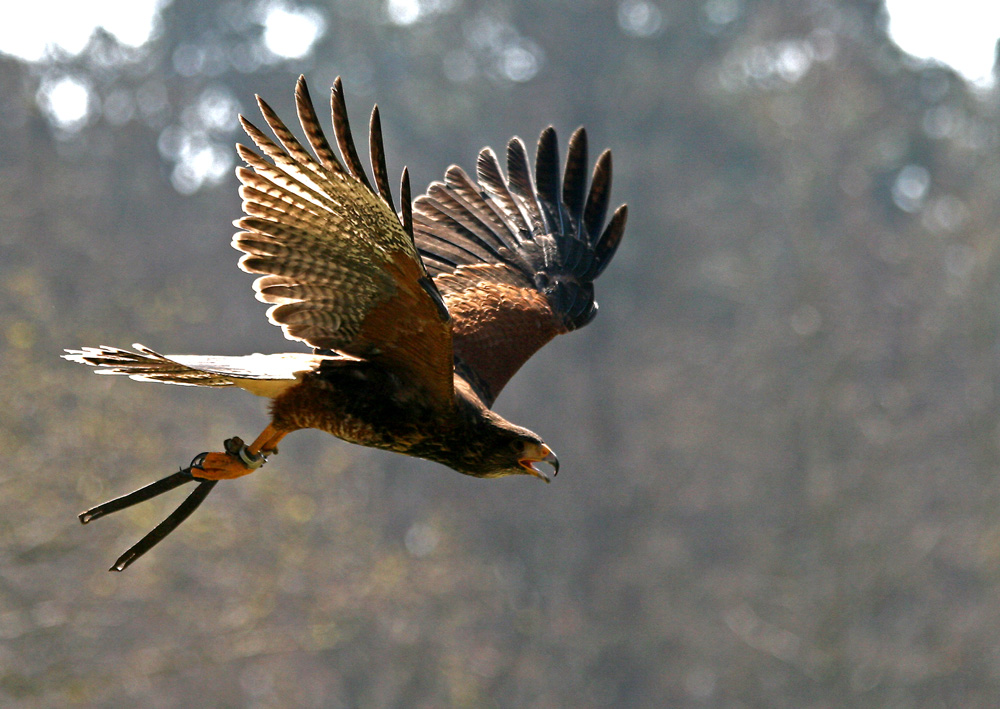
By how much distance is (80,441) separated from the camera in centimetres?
1346

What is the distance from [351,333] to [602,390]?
23.8 m

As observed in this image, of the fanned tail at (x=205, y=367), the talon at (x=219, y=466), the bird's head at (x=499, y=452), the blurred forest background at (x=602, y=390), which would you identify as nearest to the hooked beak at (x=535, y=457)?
the bird's head at (x=499, y=452)

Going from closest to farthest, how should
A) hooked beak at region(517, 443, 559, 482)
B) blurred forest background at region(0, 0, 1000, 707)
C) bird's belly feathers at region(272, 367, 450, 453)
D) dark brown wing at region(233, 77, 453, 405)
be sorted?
dark brown wing at region(233, 77, 453, 405), bird's belly feathers at region(272, 367, 450, 453), hooked beak at region(517, 443, 559, 482), blurred forest background at region(0, 0, 1000, 707)

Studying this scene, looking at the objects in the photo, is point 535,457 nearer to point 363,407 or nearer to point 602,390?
point 363,407

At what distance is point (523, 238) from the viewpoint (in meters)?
5.88

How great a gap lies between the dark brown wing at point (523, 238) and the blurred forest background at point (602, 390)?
8.08m

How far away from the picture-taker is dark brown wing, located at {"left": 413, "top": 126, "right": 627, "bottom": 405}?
5395mm

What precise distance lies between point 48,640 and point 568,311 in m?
8.42

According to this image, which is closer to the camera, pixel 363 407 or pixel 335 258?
pixel 335 258

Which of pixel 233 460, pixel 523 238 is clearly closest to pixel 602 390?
pixel 523 238

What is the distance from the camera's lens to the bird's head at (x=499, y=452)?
14.1 ft

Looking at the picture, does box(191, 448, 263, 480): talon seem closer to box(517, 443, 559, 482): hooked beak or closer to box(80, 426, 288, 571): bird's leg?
box(80, 426, 288, 571): bird's leg

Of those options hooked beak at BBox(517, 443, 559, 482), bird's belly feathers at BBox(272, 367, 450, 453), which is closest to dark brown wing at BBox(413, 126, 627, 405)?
hooked beak at BBox(517, 443, 559, 482)

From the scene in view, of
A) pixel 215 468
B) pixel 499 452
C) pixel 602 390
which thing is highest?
pixel 602 390
